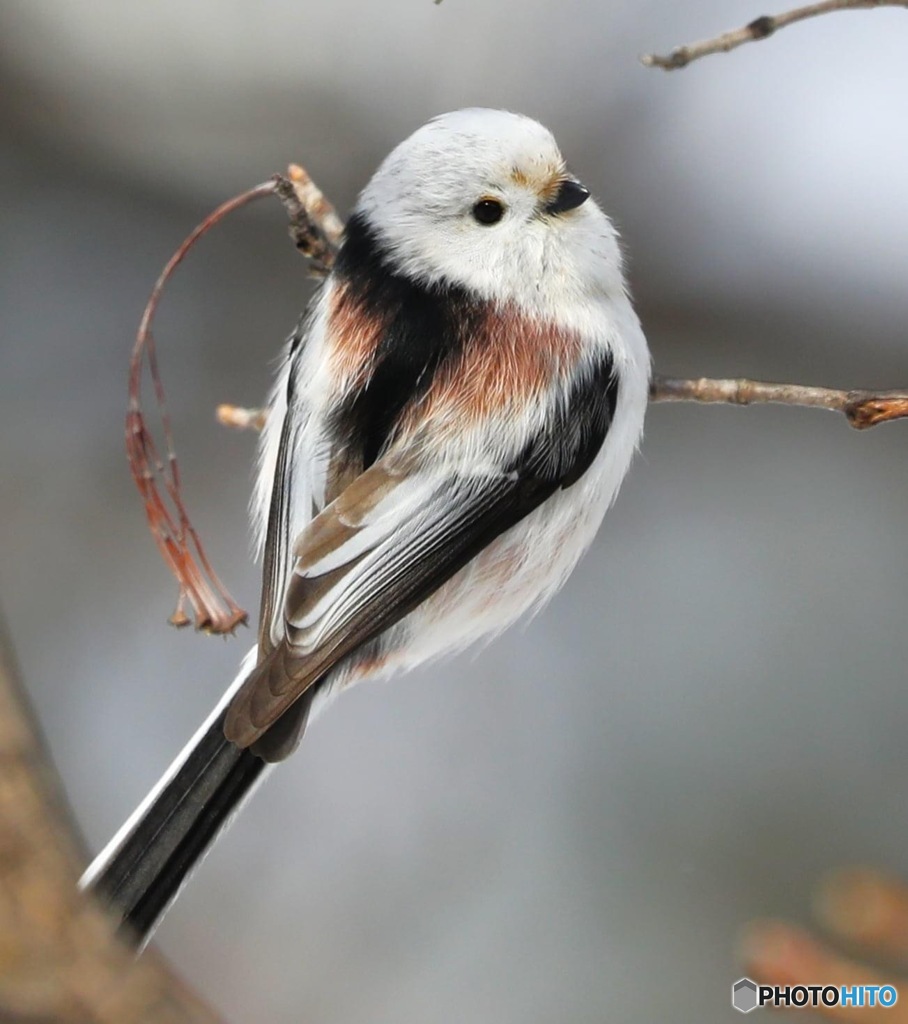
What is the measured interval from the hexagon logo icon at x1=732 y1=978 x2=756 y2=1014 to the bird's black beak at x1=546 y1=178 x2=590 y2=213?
1.84 feet

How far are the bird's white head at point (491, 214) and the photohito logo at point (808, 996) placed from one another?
46 cm

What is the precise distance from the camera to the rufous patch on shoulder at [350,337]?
0.75 metres

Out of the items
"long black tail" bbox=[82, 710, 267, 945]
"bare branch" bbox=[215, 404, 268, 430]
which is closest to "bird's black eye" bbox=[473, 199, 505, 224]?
"bare branch" bbox=[215, 404, 268, 430]

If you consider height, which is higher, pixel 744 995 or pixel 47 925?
pixel 47 925

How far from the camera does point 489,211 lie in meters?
0.73

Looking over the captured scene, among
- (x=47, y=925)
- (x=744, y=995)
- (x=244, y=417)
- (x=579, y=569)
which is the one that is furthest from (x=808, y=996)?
(x=244, y=417)

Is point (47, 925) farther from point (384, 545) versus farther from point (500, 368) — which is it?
point (500, 368)

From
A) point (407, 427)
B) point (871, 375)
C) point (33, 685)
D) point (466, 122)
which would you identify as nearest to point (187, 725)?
point (33, 685)

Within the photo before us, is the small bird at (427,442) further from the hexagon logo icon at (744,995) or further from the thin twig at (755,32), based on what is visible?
the hexagon logo icon at (744,995)

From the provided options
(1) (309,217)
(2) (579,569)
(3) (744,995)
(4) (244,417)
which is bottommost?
(3) (744,995)

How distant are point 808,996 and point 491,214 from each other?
1.79ft

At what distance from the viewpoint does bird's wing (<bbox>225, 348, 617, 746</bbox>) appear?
0.69 metres

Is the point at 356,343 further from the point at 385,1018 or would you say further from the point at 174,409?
the point at 385,1018

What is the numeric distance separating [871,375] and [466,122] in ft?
1.47
